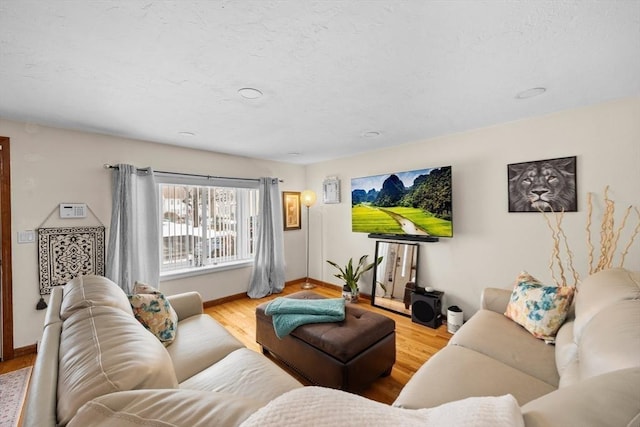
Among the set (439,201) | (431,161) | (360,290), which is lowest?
(360,290)

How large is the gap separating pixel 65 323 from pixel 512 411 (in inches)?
62.0

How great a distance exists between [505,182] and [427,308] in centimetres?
161

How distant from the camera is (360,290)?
160 inches

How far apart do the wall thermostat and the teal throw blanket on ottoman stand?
90.7 inches

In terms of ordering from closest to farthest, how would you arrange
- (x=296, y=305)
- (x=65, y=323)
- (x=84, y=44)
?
(x=65, y=323)
(x=84, y=44)
(x=296, y=305)

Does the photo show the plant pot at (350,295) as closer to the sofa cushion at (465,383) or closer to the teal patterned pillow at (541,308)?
the teal patterned pillow at (541,308)

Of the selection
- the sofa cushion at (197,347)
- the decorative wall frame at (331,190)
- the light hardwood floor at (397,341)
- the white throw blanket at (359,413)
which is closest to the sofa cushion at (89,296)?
the sofa cushion at (197,347)

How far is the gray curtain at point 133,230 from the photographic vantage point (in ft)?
9.46

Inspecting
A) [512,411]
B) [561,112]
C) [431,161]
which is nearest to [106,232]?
[512,411]

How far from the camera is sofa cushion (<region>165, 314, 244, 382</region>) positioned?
5.04 feet

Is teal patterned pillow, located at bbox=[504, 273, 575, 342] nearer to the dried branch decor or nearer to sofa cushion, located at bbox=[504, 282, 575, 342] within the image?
sofa cushion, located at bbox=[504, 282, 575, 342]

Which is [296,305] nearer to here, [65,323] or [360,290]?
[65,323]

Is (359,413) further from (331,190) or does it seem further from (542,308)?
(331,190)

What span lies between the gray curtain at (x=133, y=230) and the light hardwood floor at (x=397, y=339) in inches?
41.4
